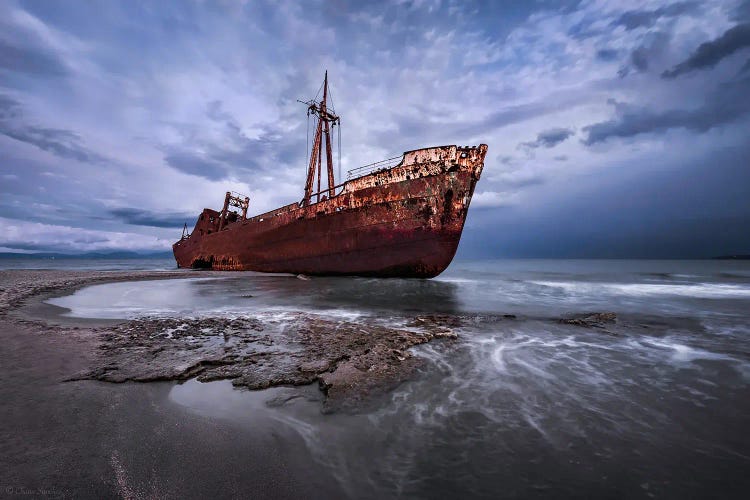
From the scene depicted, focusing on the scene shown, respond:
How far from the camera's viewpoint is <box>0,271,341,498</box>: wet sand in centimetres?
159

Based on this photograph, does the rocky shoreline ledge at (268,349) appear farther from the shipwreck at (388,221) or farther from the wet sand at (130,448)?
the shipwreck at (388,221)

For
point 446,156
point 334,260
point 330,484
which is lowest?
point 330,484

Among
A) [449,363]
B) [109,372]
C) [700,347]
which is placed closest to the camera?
[109,372]

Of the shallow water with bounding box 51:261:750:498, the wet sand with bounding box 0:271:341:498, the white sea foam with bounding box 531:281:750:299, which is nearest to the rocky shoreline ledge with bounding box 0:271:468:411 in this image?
the shallow water with bounding box 51:261:750:498

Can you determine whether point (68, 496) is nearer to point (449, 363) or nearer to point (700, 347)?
point (449, 363)

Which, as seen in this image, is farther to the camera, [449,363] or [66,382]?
[449,363]

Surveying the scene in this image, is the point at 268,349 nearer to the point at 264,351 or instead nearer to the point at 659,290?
the point at 264,351

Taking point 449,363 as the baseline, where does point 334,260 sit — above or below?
above

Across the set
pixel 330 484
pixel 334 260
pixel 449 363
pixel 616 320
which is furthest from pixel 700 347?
pixel 334 260

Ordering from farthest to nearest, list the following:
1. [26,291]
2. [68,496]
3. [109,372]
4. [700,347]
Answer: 1. [26,291]
2. [700,347]
3. [109,372]
4. [68,496]

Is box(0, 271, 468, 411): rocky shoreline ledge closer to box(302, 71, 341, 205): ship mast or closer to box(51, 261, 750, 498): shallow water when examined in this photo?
box(51, 261, 750, 498): shallow water

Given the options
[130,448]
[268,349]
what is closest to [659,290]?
[268,349]

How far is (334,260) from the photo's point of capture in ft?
44.6

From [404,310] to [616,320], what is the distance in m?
4.41
